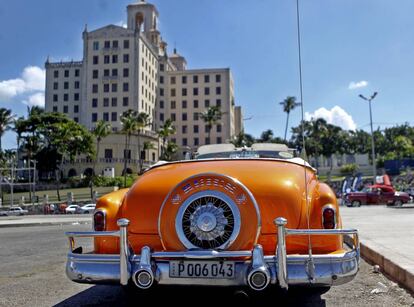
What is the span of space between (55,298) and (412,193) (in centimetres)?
3366

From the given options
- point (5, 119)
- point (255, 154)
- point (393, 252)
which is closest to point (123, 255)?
point (255, 154)

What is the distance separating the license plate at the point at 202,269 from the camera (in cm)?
334

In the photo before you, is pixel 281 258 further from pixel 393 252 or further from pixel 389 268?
pixel 393 252

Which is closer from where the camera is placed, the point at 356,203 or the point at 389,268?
the point at 389,268

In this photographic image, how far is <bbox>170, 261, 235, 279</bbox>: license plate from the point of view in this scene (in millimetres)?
3336

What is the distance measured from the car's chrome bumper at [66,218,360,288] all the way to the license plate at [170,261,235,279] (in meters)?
0.03

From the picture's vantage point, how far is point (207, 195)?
357 centimetres

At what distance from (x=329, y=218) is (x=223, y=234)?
1.02 meters

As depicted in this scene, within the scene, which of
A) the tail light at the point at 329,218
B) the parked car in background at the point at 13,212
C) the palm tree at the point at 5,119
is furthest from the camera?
the palm tree at the point at 5,119

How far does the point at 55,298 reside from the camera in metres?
4.72

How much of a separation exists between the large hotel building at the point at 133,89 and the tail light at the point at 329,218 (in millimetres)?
66479

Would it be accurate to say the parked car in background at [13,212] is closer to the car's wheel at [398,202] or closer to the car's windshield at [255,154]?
the car's wheel at [398,202]

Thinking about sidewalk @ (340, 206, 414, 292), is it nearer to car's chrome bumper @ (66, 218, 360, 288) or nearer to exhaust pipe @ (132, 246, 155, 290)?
car's chrome bumper @ (66, 218, 360, 288)

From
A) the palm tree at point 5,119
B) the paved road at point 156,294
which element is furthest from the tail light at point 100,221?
the palm tree at point 5,119
